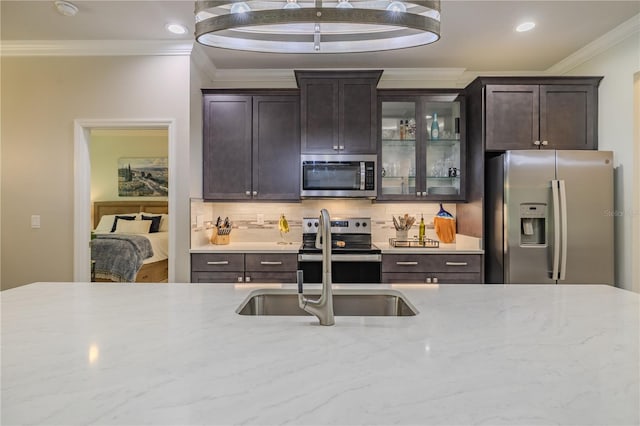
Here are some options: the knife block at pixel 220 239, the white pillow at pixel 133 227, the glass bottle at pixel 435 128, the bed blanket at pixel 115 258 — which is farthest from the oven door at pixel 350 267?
the white pillow at pixel 133 227

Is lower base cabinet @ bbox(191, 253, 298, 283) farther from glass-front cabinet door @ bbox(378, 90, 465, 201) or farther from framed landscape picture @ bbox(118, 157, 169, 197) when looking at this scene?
framed landscape picture @ bbox(118, 157, 169, 197)

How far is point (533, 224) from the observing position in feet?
9.46

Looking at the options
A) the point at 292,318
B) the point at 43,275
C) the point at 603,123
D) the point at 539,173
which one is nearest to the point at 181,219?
the point at 43,275

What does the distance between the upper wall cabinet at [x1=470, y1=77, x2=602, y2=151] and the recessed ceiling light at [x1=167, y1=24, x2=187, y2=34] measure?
98.1 inches

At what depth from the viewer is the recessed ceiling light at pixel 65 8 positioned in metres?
2.44

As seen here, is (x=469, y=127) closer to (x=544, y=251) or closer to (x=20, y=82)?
(x=544, y=251)

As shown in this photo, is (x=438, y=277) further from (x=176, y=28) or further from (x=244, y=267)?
(x=176, y=28)

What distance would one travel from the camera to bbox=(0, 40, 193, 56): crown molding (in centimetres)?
303

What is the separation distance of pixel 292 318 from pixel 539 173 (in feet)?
8.40

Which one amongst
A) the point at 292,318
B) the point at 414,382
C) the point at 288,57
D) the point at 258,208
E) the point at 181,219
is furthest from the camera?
the point at 258,208

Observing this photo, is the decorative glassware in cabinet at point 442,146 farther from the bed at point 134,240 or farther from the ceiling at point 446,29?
the bed at point 134,240

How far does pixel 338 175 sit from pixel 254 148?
0.83m

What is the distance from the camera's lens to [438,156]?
3.43 m

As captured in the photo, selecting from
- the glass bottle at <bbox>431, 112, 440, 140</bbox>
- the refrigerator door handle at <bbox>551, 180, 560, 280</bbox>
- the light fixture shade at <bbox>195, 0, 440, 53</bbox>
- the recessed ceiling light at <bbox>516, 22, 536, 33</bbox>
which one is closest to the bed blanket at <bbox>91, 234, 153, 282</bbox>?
the glass bottle at <bbox>431, 112, 440, 140</bbox>
